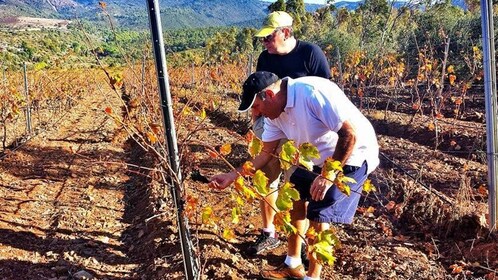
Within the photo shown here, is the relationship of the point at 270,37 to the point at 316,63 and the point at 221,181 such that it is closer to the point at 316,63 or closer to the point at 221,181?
the point at 316,63

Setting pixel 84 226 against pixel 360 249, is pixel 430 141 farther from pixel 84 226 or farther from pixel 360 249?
pixel 84 226

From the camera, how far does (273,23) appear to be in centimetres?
276

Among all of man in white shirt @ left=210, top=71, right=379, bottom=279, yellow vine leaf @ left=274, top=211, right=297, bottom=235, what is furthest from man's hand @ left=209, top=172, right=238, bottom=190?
yellow vine leaf @ left=274, top=211, right=297, bottom=235

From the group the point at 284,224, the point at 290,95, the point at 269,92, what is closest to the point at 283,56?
the point at 290,95

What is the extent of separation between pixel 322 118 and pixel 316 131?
14cm

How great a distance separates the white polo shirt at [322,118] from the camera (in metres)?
1.99

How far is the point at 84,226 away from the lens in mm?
3758

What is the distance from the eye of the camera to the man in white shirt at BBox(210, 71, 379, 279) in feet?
6.48

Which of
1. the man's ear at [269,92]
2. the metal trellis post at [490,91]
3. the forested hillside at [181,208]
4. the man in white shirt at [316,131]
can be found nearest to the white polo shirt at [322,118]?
the man in white shirt at [316,131]

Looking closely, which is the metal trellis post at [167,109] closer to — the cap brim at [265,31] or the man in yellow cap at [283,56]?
the man in yellow cap at [283,56]

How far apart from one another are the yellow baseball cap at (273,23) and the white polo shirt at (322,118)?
0.66 metres

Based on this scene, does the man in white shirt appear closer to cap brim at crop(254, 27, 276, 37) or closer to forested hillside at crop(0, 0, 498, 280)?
forested hillside at crop(0, 0, 498, 280)

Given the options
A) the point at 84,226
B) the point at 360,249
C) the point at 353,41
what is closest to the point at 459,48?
the point at 353,41

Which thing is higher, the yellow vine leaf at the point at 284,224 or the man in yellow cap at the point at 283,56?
the man in yellow cap at the point at 283,56
